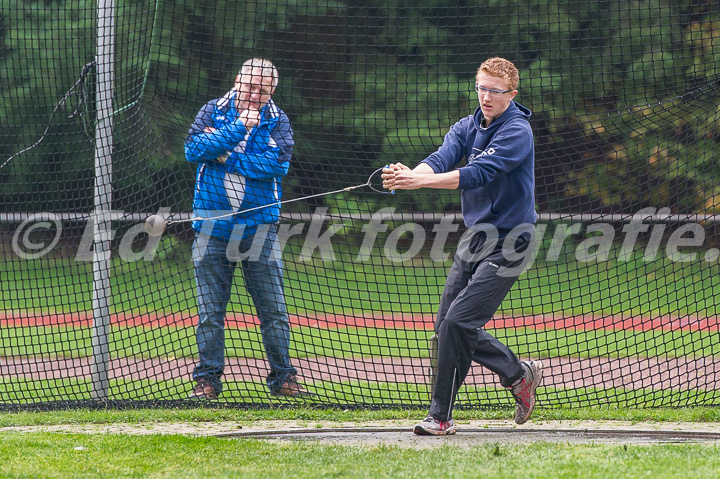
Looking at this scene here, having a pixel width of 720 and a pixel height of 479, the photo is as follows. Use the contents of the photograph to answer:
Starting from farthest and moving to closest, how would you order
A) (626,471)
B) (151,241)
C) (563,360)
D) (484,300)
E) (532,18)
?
1. (532,18)
2. (151,241)
3. (563,360)
4. (484,300)
5. (626,471)

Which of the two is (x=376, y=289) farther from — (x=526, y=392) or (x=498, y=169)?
(x=498, y=169)

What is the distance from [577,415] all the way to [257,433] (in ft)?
6.05

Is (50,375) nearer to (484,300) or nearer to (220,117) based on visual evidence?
(220,117)

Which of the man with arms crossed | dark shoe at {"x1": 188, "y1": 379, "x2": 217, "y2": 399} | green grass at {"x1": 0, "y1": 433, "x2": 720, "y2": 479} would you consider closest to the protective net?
dark shoe at {"x1": 188, "y1": 379, "x2": 217, "y2": 399}

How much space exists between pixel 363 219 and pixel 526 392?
3878 mm

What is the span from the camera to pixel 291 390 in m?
5.80

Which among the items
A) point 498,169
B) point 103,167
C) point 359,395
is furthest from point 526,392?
point 103,167

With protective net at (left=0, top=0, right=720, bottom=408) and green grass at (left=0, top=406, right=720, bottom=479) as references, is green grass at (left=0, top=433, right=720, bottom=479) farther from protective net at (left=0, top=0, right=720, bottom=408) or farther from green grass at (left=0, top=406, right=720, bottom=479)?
protective net at (left=0, top=0, right=720, bottom=408)

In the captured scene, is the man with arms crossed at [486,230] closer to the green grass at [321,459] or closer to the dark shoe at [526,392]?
the dark shoe at [526,392]

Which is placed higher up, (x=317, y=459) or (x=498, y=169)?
(x=498, y=169)

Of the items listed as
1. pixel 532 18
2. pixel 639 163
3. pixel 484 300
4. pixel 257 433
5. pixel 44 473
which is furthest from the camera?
pixel 532 18

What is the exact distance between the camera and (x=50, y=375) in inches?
271

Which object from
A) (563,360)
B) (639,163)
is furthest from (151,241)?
(639,163)
